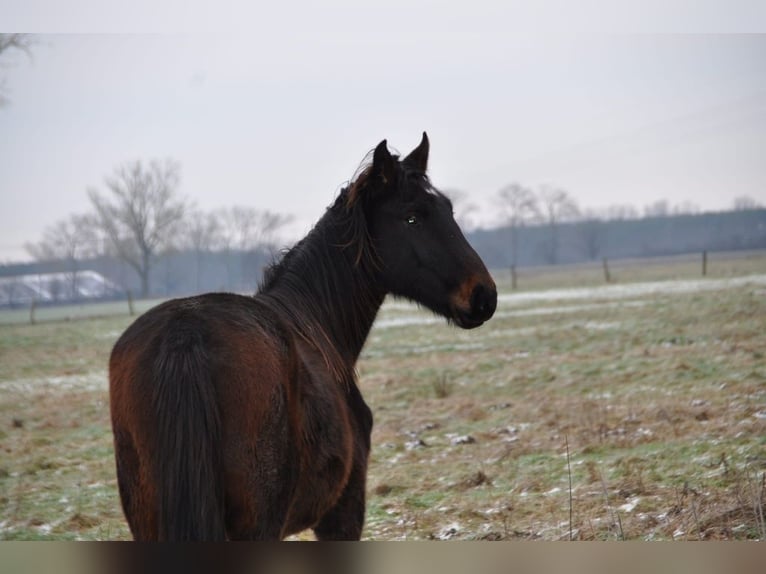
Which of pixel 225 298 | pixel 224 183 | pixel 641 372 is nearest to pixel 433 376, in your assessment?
pixel 641 372

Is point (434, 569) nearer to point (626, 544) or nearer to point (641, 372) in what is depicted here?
point (626, 544)

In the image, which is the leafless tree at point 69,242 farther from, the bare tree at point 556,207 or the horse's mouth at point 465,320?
the horse's mouth at point 465,320

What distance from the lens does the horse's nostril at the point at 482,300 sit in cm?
209

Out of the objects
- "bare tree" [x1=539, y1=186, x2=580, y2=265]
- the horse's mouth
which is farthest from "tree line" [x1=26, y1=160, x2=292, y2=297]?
the horse's mouth

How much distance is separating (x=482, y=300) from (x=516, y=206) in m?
2.75

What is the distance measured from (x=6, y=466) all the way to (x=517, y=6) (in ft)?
12.4

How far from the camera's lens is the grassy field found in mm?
2820

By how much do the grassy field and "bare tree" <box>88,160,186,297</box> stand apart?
3.36 ft

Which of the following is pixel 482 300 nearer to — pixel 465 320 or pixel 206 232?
pixel 465 320

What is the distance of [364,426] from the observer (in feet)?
6.52

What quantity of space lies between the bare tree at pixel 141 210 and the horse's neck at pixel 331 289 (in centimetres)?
285

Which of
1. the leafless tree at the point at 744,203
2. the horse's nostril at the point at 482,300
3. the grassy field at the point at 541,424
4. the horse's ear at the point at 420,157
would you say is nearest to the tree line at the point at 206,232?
the leafless tree at the point at 744,203

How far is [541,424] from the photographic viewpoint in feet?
13.5

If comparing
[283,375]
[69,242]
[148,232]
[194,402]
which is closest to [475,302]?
[283,375]
